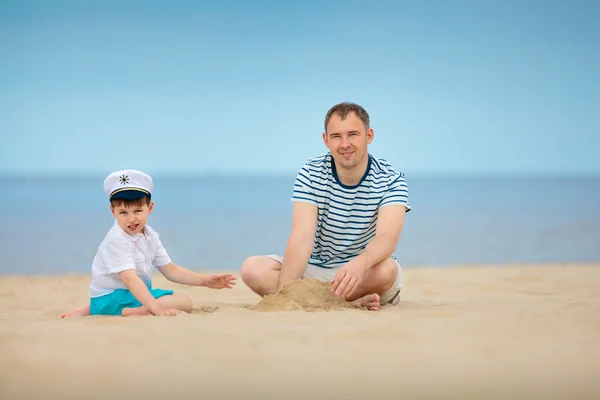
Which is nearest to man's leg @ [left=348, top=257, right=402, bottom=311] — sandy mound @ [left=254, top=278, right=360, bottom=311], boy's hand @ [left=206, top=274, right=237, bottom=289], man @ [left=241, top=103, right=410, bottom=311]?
A: man @ [left=241, top=103, right=410, bottom=311]

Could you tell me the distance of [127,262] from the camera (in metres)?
3.69

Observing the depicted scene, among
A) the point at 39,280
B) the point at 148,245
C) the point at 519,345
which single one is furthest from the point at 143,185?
the point at 39,280

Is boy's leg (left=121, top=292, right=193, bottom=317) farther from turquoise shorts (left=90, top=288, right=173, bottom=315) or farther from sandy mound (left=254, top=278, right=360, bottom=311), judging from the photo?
sandy mound (left=254, top=278, right=360, bottom=311)

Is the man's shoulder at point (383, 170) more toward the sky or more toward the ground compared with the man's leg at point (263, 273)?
more toward the sky

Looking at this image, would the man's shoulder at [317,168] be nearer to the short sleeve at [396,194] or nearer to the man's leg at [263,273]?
the short sleeve at [396,194]

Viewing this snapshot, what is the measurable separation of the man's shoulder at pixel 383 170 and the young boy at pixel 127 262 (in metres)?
1.35

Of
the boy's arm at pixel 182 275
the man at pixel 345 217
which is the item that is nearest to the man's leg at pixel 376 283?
the man at pixel 345 217

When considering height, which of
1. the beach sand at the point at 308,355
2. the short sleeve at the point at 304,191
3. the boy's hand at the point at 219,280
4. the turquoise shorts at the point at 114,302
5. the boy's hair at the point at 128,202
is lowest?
the beach sand at the point at 308,355

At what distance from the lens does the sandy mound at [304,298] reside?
377cm

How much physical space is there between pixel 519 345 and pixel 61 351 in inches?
74.6

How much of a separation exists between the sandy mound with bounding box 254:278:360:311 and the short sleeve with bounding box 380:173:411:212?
61 centimetres

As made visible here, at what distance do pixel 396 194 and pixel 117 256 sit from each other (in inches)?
64.3

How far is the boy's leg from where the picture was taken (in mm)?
3689

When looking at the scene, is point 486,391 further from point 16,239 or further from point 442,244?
point 16,239
